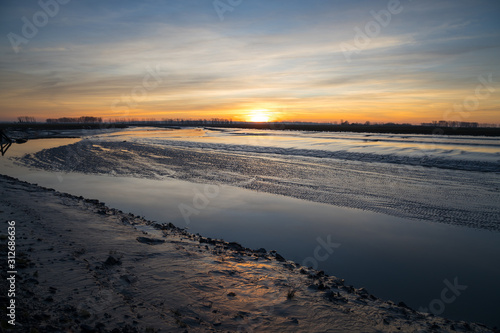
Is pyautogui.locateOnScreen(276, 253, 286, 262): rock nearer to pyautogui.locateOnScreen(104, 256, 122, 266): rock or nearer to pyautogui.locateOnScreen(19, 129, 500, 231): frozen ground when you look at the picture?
pyautogui.locateOnScreen(104, 256, 122, 266): rock

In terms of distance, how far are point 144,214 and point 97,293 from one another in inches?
259

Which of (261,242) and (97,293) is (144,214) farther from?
(97,293)

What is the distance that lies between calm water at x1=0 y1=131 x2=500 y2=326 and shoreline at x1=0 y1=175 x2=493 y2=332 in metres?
0.79

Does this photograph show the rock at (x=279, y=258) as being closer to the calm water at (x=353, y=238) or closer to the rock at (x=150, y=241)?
the calm water at (x=353, y=238)

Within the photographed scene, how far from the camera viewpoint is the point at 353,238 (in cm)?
917

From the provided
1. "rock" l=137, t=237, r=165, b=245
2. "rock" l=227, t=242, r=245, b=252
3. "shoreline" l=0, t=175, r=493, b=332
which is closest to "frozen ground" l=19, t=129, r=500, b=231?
"rock" l=227, t=242, r=245, b=252

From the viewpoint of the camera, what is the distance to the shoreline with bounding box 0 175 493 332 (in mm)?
4539

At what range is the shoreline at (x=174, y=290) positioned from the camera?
454cm

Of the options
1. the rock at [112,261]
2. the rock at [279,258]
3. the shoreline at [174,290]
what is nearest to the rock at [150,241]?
the shoreline at [174,290]

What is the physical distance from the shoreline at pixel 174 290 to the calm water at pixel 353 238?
79cm

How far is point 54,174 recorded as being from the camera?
1950 centimetres

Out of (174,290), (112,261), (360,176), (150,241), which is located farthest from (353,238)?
(360,176)

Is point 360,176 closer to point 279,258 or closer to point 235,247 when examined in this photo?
point 279,258

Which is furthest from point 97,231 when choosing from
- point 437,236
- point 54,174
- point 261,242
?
point 54,174
